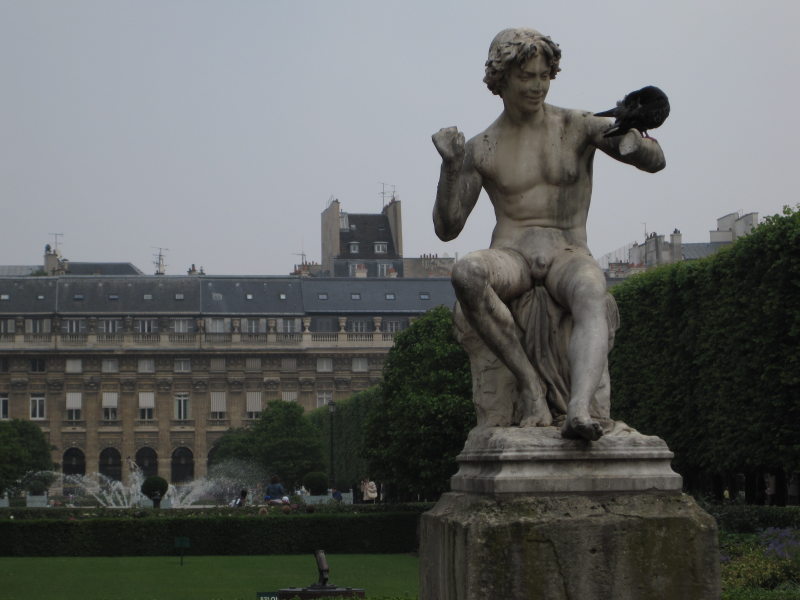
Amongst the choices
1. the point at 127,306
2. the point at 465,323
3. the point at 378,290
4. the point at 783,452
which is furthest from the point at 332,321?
the point at 465,323

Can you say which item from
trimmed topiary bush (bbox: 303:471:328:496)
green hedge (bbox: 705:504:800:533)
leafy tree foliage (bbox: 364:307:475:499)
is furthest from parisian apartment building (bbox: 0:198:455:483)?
green hedge (bbox: 705:504:800:533)

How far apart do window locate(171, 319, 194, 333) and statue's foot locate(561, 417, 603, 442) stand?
306ft

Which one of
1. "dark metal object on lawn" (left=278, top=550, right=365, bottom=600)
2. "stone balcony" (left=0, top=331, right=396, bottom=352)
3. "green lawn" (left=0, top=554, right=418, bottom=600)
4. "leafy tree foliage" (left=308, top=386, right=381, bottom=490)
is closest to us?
"dark metal object on lawn" (left=278, top=550, right=365, bottom=600)

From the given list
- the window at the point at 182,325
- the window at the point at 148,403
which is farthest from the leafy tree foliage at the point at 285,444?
the window at the point at 148,403

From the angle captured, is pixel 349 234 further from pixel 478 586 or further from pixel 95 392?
pixel 478 586

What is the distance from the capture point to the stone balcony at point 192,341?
97.6 m

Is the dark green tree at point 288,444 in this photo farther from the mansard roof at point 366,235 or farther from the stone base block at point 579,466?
the stone base block at point 579,466

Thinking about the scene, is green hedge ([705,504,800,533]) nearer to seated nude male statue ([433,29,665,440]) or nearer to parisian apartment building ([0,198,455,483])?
seated nude male statue ([433,29,665,440])

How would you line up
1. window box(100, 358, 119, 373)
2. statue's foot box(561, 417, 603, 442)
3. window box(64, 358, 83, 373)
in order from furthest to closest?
1. window box(100, 358, 119, 373)
2. window box(64, 358, 83, 373)
3. statue's foot box(561, 417, 603, 442)

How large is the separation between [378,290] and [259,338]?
8.71 meters

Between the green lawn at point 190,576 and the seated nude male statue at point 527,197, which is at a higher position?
the seated nude male statue at point 527,197

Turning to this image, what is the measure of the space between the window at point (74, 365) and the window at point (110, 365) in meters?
1.39

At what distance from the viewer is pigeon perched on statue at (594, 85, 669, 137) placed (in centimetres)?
628

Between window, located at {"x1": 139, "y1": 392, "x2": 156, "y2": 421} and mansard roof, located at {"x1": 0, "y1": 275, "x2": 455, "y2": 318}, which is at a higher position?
mansard roof, located at {"x1": 0, "y1": 275, "x2": 455, "y2": 318}
